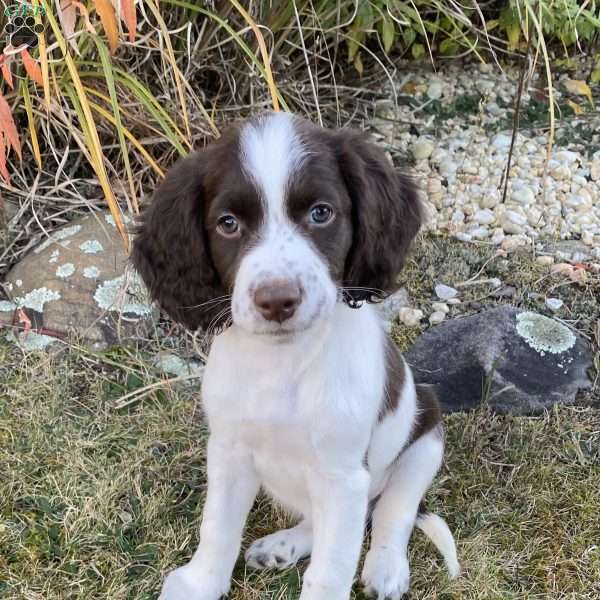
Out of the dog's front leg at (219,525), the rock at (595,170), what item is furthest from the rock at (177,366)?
the rock at (595,170)

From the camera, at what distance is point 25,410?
117 inches

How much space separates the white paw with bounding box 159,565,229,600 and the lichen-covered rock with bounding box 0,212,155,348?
3.89 ft

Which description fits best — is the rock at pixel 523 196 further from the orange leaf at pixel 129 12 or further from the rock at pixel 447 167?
the orange leaf at pixel 129 12

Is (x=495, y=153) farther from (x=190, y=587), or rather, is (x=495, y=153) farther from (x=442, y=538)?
(x=190, y=587)

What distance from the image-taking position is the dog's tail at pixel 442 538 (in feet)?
7.88

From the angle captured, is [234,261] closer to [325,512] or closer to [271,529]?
[325,512]

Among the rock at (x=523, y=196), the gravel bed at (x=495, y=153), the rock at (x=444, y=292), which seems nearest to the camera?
the rock at (x=444, y=292)

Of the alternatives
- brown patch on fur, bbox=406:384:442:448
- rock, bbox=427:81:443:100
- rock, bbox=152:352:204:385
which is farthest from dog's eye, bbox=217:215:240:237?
rock, bbox=427:81:443:100

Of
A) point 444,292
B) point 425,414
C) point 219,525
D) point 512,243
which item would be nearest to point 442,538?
point 425,414

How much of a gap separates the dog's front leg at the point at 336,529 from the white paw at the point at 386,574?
24 cm

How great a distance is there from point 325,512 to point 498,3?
3803 mm

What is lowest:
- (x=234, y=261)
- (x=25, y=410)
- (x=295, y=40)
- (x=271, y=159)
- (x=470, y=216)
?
(x=470, y=216)

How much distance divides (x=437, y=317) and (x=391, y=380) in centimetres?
126

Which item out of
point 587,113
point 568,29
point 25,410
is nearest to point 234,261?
point 25,410
